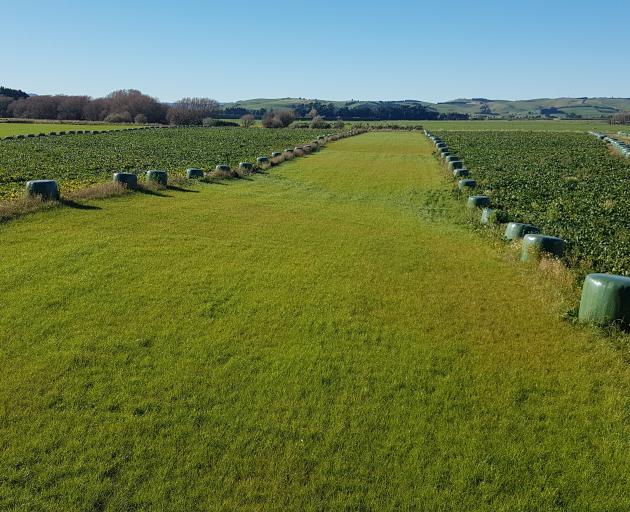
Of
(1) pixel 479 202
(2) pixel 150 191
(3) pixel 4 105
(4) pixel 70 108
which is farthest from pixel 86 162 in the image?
(3) pixel 4 105

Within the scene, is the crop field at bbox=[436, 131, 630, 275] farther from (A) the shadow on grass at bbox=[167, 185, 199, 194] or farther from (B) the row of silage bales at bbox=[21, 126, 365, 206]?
(B) the row of silage bales at bbox=[21, 126, 365, 206]

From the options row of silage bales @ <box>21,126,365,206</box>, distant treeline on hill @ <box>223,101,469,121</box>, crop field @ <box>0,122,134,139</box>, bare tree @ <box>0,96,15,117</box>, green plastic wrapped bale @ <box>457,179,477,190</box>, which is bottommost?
green plastic wrapped bale @ <box>457,179,477,190</box>

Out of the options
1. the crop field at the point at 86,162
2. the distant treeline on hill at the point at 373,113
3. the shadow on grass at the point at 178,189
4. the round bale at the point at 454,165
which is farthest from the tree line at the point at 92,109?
the shadow on grass at the point at 178,189

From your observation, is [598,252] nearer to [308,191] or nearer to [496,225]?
[496,225]

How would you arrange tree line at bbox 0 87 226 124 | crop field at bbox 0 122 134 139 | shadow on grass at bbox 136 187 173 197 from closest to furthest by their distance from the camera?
shadow on grass at bbox 136 187 173 197 → crop field at bbox 0 122 134 139 → tree line at bbox 0 87 226 124

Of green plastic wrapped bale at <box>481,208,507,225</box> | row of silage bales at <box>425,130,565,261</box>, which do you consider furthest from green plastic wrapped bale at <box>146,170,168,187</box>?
green plastic wrapped bale at <box>481,208,507,225</box>

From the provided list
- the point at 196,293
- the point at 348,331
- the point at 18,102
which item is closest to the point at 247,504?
the point at 348,331
